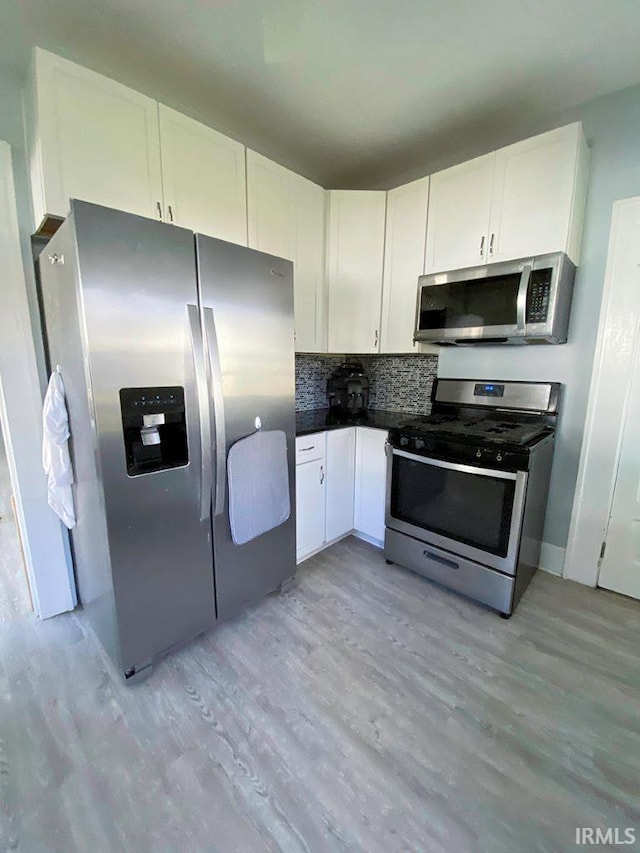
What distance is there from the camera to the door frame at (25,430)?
1.55 meters

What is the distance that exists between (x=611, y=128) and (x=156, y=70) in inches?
89.9

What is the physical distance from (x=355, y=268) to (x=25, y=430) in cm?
214

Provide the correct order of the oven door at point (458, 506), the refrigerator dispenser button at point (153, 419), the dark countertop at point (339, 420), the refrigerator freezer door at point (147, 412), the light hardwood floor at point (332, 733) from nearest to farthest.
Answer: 1. the light hardwood floor at point (332, 733)
2. the refrigerator freezer door at point (147, 412)
3. the refrigerator dispenser button at point (153, 419)
4. the oven door at point (458, 506)
5. the dark countertop at point (339, 420)

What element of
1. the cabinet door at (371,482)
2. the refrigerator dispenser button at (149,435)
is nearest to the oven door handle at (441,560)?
the cabinet door at (371,482)

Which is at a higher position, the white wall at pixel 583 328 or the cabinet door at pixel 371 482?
the white wall at pixel 583 328

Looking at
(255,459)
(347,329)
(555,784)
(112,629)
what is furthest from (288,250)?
(555,784)

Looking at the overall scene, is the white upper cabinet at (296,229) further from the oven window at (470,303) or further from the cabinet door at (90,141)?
the oven window at (470,303)

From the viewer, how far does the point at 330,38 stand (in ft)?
4.80

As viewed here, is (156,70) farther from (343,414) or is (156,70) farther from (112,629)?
(112,629)

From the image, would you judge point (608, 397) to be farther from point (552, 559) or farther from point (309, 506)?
point (309, 506)

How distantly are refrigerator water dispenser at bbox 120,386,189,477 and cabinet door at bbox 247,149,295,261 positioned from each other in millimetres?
1173

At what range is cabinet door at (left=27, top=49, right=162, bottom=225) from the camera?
1.35m

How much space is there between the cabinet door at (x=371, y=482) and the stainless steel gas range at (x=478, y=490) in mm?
132

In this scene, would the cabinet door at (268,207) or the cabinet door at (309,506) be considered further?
the cabinet door at (309,506)
